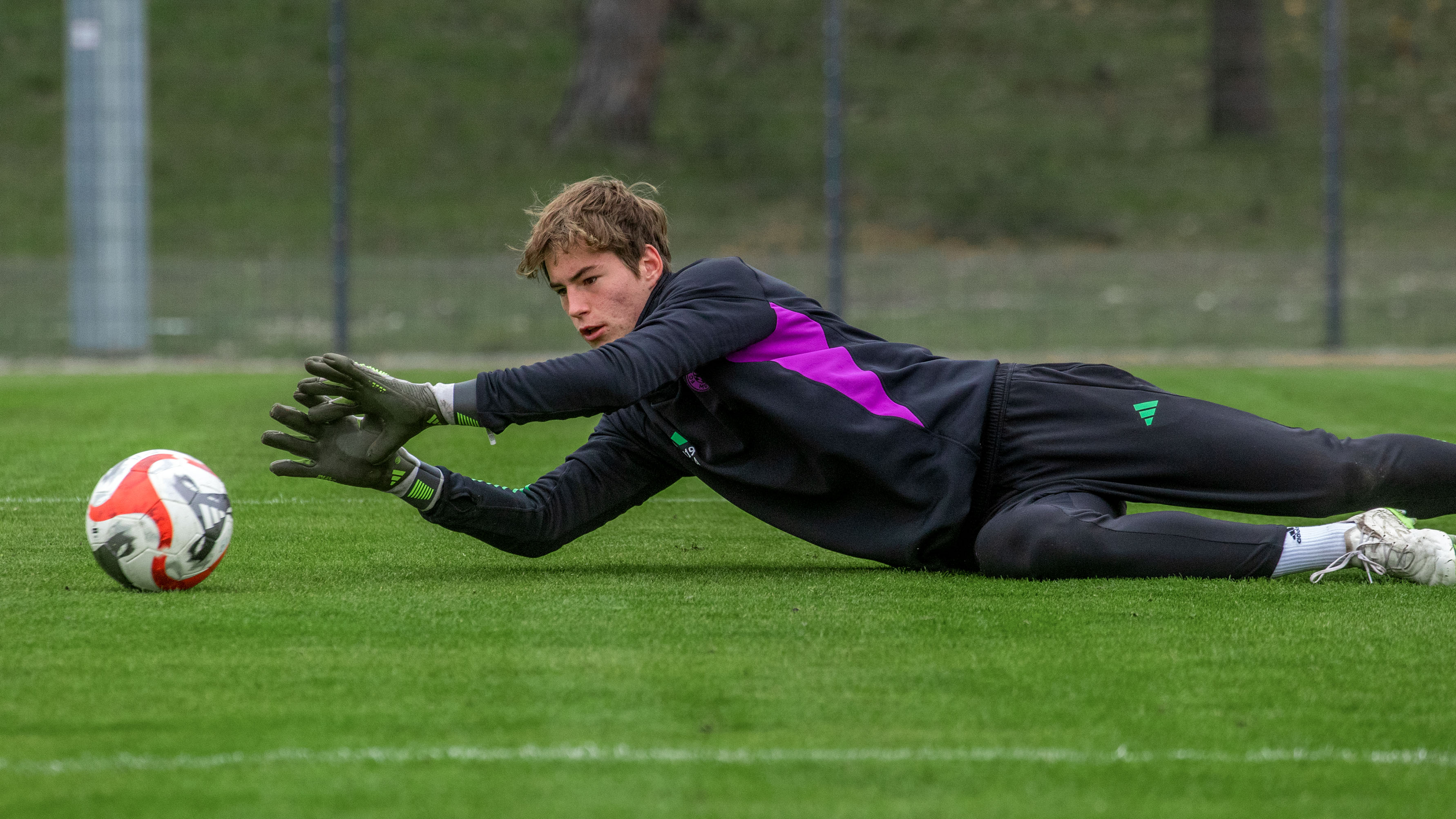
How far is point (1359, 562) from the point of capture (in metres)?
4.05

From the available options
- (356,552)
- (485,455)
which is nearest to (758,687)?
(356,552)

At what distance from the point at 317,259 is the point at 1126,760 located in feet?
37.7

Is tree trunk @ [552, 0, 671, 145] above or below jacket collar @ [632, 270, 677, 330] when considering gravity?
above

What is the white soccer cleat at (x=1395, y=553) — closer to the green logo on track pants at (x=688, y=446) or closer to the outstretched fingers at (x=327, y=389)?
the green logo on track pants at (x=688, y=446)

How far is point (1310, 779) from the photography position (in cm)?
247

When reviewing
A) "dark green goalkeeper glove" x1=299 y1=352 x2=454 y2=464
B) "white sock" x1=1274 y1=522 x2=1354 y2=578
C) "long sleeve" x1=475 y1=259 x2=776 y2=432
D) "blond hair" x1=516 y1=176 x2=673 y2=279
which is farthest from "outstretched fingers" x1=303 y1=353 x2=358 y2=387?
"white sock" x1=1274 y1=522 x2=1354 y2=578

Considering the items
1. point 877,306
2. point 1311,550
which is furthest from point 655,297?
point 877,306

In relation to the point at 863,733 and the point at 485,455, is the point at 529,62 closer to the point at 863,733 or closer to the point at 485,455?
the point at 485,455

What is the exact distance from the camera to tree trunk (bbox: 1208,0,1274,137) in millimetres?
14203

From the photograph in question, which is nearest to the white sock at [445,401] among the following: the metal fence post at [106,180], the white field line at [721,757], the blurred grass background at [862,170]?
the white field line at [721,757]

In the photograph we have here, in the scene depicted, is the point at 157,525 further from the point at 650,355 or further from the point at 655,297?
the point at 655,297

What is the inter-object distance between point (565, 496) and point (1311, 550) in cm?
186

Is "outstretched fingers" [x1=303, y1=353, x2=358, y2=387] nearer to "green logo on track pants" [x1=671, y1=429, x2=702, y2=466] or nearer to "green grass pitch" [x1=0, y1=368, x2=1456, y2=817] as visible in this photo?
"green grass pitch" [x1=0, y1=368, x2=1456, y2=817]

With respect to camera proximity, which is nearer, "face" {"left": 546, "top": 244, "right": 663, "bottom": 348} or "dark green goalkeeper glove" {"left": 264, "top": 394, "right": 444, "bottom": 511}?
"dark green goalkeeper glove" {"left": 264, "top": 394, "right": 444, "bottom": 511}
